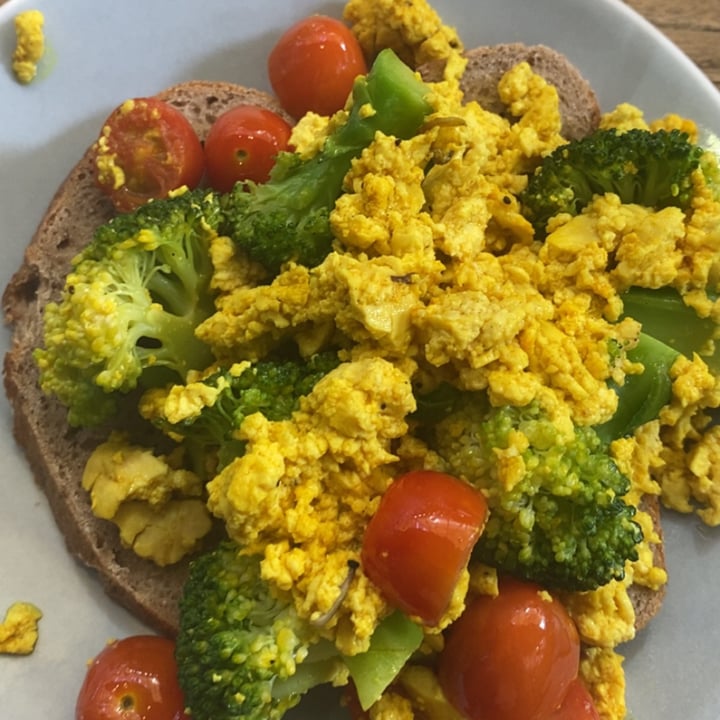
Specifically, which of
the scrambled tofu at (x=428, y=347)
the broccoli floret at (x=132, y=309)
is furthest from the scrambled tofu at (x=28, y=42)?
the scrambled tofu at (x=428, y=347)

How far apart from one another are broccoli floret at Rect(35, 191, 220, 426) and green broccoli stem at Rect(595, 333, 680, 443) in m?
1.01

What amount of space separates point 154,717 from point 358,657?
602mm

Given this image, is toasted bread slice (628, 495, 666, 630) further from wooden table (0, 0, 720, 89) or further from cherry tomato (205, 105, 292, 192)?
wooden table (0, 0, 720, 89)

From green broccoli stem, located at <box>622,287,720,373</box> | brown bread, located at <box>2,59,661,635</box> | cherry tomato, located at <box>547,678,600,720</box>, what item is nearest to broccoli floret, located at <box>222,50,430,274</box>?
brown bread, located at <box>2,59,661,635</box>

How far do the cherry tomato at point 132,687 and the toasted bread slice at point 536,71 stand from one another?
178 cm

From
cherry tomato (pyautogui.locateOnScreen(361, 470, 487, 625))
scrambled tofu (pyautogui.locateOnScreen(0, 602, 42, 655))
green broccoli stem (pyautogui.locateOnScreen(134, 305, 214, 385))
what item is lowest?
scrambled tofu (pyautogui.locateOnScreen(0, 602, 42, 655))

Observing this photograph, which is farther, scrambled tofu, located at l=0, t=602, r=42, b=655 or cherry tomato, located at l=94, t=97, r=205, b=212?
cherry tomato, located at l=94, t=97, r=205, b=212

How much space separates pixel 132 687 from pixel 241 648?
1.62 feet

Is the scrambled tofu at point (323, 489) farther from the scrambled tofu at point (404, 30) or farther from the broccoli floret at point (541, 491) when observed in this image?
the scrambled tofu at point (404, 30)

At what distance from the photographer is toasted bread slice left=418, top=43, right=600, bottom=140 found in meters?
2.52

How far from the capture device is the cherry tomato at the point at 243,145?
2.46 meters

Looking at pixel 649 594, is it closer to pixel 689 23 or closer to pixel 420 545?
pixel 420 545

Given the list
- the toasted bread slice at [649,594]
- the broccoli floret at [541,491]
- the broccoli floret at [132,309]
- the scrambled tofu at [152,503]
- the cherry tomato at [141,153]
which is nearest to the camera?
the broccoli floret at [541,491]

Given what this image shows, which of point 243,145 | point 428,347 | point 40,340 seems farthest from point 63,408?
point 428,347
